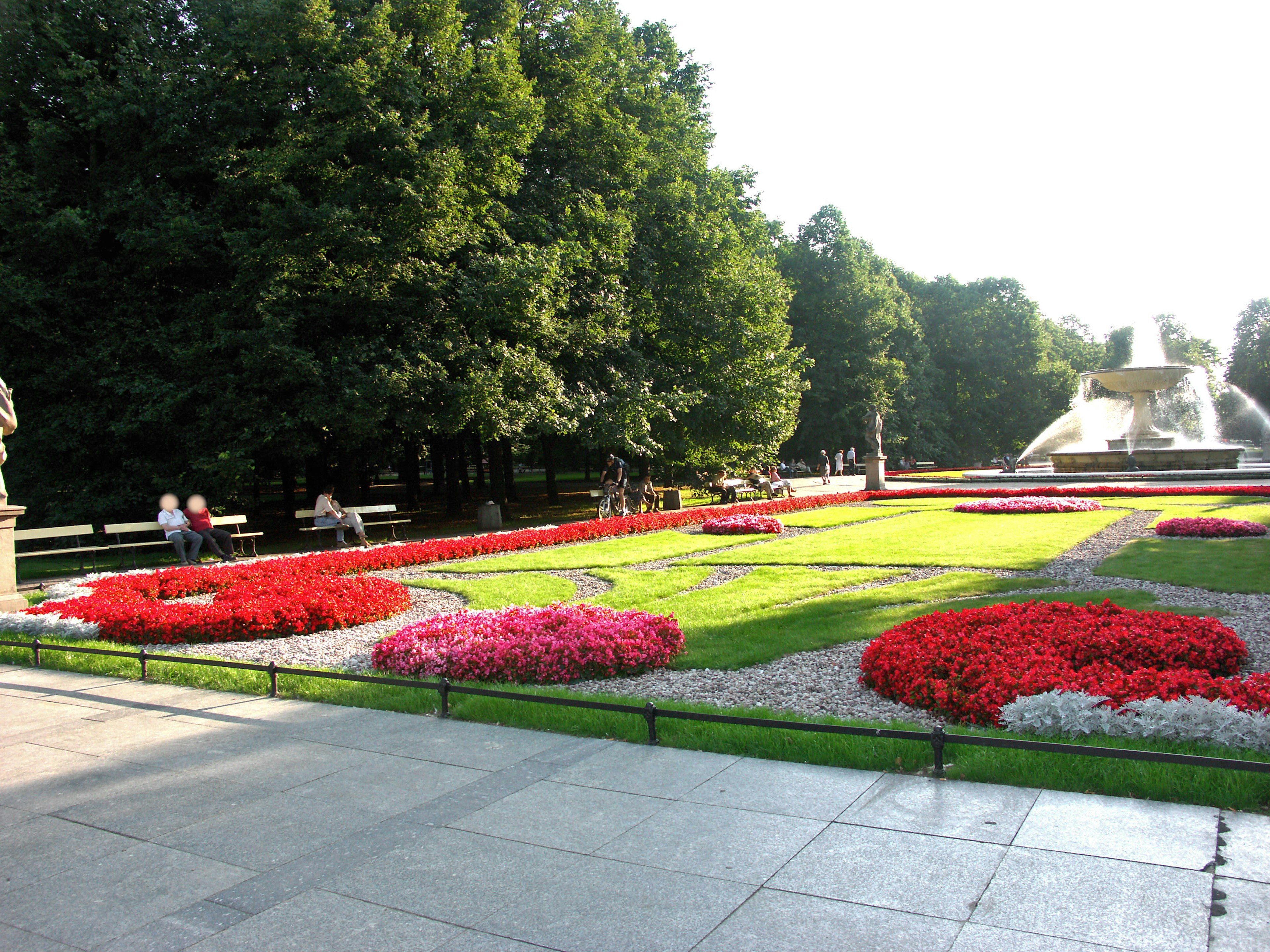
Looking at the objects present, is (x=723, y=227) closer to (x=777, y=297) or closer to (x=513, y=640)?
(x=777, y=297)

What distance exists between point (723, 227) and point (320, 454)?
46.7 ft

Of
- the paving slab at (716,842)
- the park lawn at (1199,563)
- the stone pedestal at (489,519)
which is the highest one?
the stone pedestal at (489,519)

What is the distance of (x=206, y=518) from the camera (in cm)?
1627

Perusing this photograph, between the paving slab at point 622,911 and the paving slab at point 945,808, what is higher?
the paving slab at point 622,911

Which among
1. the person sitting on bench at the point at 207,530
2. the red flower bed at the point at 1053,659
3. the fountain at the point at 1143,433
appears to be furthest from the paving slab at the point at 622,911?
the fountain at the point at 1143,433

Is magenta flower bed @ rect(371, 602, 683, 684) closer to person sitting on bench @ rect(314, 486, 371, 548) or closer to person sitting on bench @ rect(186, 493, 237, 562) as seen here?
person sitting on bench @ rect(186, 493, 237, 562)

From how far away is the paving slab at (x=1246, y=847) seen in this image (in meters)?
3.18

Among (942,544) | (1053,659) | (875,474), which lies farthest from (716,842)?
(875,474)

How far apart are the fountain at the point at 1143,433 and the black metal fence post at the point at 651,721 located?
30.5 meters

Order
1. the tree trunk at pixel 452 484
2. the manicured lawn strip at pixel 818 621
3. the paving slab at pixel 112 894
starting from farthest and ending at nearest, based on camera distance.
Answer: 1. the tree trunk at pixel 452 484
2. the manicured lawn strip at pixel 818 621
3. the paving slab at pixel 112 894

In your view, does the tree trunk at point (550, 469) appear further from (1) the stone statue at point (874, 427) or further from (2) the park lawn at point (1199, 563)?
(2) the park lawn at point (1199, 563)

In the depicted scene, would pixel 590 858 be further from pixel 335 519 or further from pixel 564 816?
pixel 335 519

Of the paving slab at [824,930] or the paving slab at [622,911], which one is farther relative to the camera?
the paving slab at [622,911]

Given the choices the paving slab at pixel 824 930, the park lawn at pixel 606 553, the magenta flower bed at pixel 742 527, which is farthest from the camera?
the magenta flower bed at pixel 742 527
